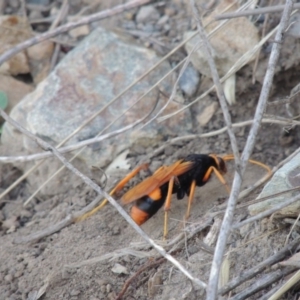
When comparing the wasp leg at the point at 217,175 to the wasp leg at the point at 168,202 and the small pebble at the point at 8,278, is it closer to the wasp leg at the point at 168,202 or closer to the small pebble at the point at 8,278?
the wasp leg at the point at 168,202

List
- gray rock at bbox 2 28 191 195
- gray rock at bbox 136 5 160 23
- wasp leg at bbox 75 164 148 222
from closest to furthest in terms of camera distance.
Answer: wasp leg at bbox 75 164 148 222 < gray rock at bbox 2 28 191 195 < gray rock at bbox 136 5 160 23

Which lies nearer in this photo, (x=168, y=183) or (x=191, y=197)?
(x=191, y=197)

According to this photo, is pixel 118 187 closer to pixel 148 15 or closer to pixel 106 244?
pixel 106 244

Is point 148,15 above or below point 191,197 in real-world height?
above

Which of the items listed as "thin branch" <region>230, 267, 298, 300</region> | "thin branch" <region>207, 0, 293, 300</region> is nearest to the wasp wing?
"thin branch" <region>230, 267, 298, 300</region>

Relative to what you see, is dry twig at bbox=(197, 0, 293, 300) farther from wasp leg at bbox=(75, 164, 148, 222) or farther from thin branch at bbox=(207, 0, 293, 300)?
wasp leg at bbox=(75, 164, 148, 222)

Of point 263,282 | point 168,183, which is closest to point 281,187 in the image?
point 263,282

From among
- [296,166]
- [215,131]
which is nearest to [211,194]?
[215,131]

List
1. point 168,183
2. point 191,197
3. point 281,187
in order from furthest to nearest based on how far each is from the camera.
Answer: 1. point 168,183
2. point 191,197
3. point 281,187
